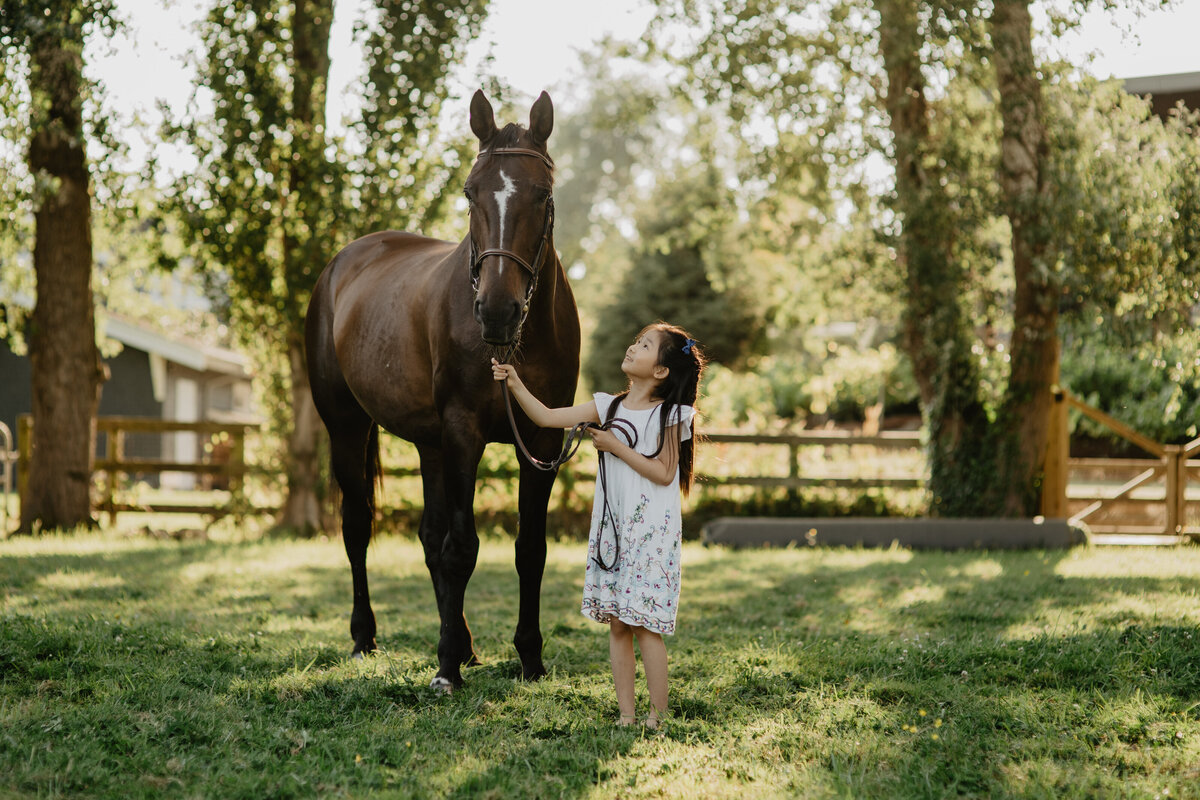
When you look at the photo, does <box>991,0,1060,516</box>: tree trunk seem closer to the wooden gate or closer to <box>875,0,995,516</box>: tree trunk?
the wooden gate

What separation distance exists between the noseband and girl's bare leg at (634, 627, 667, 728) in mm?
1236

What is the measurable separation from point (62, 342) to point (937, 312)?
30.8 feet

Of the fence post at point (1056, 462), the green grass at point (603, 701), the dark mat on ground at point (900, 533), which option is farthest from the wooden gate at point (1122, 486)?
the green grass at point (603, 701)

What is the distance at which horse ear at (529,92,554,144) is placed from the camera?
4.03 meters

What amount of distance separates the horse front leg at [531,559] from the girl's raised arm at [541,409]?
1.70ft

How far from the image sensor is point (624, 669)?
3.59m

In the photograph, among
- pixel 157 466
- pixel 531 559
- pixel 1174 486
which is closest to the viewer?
pixel 531 559

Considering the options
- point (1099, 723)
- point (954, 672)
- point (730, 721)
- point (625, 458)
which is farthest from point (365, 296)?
point (1099, 723)

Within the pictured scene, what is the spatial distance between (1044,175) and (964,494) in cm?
352

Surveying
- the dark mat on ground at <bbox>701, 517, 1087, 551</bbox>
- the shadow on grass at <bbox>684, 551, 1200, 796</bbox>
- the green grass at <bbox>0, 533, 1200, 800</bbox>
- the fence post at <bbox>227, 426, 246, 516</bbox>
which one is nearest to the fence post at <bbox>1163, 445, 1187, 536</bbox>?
the dark mat on ground at <bbox>701, 517, 1087, 551</bbox>

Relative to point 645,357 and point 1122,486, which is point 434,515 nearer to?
point 645,357

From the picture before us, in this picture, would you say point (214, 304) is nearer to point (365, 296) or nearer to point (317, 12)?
point (317, 12)

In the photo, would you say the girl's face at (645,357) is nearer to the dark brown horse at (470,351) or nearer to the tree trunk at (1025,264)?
the dark brown horse at (470,351)

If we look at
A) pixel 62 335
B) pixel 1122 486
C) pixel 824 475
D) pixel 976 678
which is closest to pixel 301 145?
pixel 62 335
